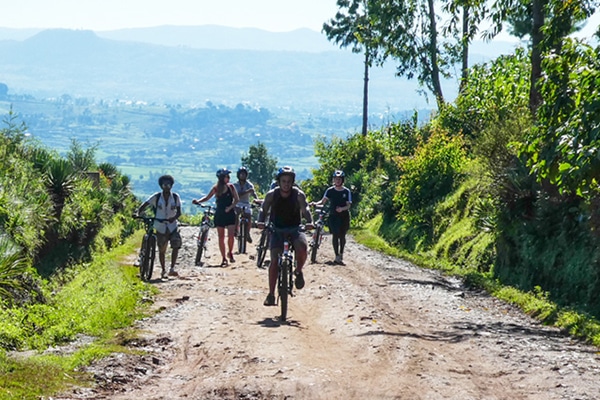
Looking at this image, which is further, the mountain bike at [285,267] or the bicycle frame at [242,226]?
the bicycle frame at [242,226]

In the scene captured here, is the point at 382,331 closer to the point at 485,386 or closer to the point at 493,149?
the point at 485,386

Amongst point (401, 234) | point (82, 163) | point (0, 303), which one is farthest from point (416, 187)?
point (0, 303)

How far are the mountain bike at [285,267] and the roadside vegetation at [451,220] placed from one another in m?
2.34

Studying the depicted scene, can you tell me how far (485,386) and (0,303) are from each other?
279 inches

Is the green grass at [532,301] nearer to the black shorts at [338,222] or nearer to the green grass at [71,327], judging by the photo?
the black shorts at [338,222]

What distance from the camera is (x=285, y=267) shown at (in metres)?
14.9

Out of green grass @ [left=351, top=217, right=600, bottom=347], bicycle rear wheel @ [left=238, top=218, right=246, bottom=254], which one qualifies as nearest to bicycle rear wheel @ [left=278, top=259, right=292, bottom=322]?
green grass @ [left=351, top=217, right=600, bottom=347]

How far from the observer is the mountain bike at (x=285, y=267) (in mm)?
14836

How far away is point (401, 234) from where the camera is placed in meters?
34.8

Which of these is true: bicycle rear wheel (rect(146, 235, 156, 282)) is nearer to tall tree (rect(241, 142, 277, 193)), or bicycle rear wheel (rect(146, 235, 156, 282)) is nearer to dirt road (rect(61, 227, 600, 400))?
dirt road (rect(61, 227, 600, 400))

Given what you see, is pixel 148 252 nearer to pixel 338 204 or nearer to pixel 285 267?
pixel 338 204

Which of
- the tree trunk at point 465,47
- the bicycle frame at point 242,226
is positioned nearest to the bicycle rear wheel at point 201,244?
the bicycle frame at point 242,226

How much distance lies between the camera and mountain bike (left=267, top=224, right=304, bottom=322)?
1484 cm

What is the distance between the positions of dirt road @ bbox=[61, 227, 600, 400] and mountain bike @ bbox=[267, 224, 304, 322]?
0.34 meters
